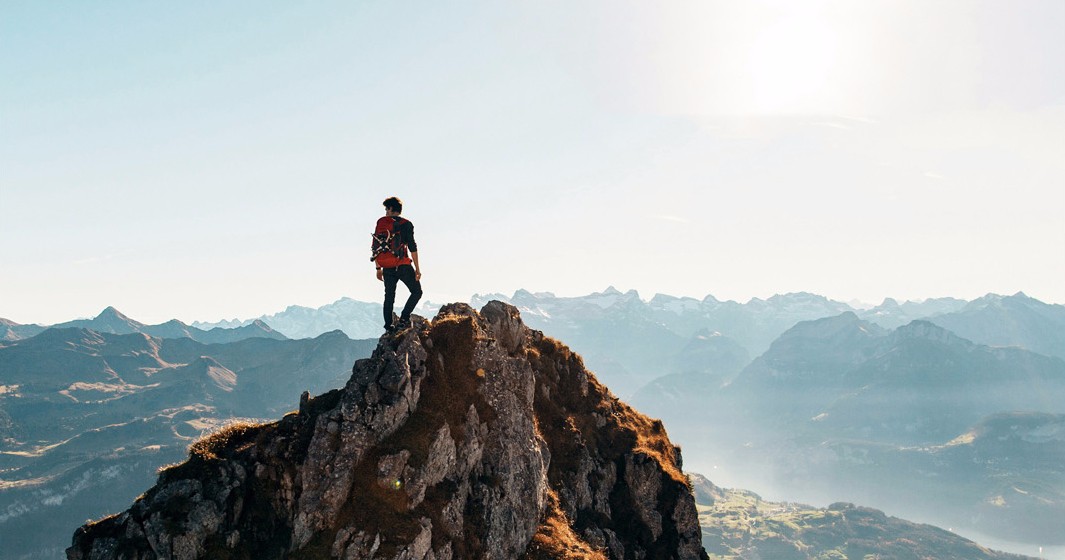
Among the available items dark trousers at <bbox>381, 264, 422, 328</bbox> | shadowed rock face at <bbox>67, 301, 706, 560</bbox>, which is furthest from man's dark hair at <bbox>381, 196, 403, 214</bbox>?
shadowed rock face at <bbox>67, 301, 706, 560</bbox>

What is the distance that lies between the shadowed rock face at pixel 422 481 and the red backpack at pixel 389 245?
4.10 metres

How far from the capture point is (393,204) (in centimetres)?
3256

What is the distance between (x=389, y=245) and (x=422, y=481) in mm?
12182

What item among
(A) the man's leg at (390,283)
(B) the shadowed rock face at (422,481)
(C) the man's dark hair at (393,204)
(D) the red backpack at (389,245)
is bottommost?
(B) the shadowed rock face at (422,481)

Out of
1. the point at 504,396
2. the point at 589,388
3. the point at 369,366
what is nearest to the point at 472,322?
the point at 504,396

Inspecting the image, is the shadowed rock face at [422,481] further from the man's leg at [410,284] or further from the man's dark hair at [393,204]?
the man's dark hair at [393,204]

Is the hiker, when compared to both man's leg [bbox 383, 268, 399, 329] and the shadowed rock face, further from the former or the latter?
the shadowed rock face

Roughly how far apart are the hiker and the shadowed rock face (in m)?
2.94

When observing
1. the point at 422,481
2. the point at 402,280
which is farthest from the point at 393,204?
the point at 422,481

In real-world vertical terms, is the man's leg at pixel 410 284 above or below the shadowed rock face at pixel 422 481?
above

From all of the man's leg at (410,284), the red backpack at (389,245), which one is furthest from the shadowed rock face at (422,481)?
the red backpack at (389,245)

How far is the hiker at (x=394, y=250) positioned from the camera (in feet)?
107

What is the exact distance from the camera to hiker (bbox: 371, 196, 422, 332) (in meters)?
32.6

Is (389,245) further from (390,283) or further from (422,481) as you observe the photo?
(422,481)
